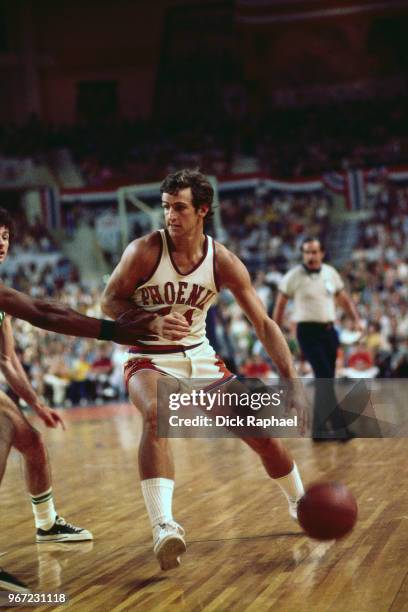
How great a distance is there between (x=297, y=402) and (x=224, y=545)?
0.76m

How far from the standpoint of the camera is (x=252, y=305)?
421cm

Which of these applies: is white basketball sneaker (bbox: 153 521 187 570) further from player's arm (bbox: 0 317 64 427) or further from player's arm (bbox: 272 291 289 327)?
player's arm (bbox: 272 291 289 327)

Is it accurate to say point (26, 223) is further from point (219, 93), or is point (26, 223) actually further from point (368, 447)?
point (368, 447)

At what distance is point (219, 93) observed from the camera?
1172 inches

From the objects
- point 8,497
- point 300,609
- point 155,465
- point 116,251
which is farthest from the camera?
point 116,251

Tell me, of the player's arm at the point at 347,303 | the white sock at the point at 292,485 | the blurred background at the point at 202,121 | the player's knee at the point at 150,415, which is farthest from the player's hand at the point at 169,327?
the blurred background at the point at 202,121

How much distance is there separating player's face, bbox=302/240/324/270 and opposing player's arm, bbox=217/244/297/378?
395 centimetres

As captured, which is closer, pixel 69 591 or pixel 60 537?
pixel 69 591

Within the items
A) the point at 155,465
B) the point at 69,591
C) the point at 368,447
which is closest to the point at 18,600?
the point at 69,591

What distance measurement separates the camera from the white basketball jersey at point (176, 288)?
4.14 metres

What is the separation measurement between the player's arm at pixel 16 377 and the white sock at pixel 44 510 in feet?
1.35

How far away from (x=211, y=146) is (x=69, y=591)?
2527 cm

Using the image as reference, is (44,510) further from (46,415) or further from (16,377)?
(16,377)

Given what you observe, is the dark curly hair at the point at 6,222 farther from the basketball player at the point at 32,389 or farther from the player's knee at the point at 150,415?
the player's knee at the point at 150,415
